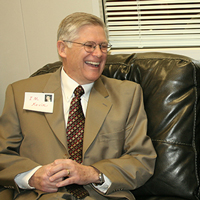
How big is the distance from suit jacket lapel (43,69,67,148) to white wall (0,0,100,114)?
89 cm

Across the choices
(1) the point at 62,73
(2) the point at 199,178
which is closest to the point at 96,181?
(2) the point at 199,178

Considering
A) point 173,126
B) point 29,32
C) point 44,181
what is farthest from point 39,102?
point 29,32

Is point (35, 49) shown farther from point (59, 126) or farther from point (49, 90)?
point (59, 126)

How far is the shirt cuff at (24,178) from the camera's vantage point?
1.61m

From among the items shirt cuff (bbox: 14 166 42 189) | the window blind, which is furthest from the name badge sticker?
the window blind

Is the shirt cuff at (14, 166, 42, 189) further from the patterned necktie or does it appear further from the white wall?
the white wall

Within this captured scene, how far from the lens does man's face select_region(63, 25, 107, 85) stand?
178 cm

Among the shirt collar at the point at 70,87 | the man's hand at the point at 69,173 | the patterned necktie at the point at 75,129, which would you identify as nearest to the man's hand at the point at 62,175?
the man's hand at the point at 69,173

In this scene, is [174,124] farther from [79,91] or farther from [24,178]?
[24,178]

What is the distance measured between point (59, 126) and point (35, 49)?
4.21ft

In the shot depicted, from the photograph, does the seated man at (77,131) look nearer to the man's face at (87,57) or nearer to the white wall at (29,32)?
the man's face at (87,57)

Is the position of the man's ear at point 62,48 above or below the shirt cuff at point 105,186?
above

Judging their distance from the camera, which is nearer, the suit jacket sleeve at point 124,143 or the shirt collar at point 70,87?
the suit jacket sleeve at point 124,143

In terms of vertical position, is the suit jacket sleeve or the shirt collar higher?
the shirt collar
